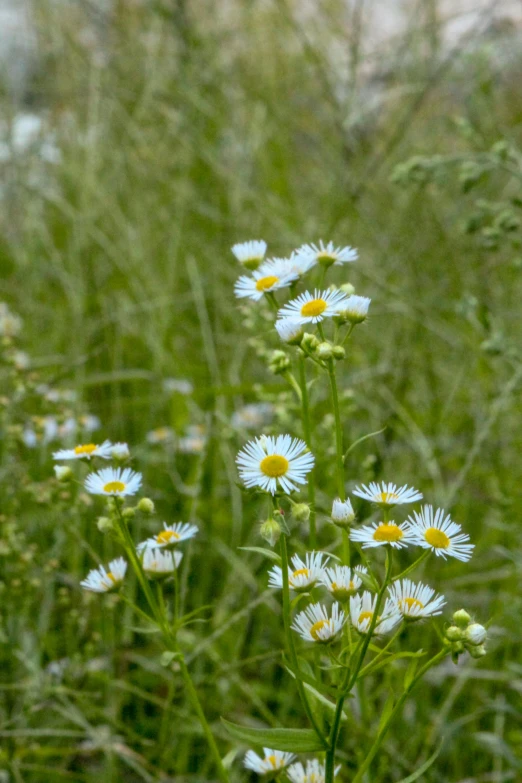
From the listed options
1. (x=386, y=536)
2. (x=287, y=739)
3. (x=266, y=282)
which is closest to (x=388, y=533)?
(x=386, y=536)

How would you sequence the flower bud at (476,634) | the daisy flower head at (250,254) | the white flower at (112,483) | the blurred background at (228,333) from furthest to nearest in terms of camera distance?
→ the blurred background at (228,333) < the daisy flower head at (250,254) < the white flower at (112,483) < the flower bud at (476,634)

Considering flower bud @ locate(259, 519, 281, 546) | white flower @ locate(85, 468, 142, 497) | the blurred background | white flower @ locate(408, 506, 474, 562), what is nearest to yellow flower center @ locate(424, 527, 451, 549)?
white flower @ locate(408, 506, 474, 562)

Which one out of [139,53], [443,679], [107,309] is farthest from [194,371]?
[139,53]

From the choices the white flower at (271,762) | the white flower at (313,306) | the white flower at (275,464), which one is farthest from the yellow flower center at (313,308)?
the white flower at (271,762)

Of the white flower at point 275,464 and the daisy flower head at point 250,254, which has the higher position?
the daisy flower head at point 250,254

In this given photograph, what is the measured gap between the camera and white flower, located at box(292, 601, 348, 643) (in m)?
0.55

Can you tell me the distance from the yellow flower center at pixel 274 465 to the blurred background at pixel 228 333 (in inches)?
13.3

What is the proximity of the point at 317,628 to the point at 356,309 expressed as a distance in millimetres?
214

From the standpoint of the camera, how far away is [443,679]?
49.2 inches

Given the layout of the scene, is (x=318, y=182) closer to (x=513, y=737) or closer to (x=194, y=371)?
(x=194, y=371)

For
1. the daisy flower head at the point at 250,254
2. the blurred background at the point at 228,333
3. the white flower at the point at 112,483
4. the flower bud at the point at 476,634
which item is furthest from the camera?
the blurred background at the point at 228,333

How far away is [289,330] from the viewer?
610 mm

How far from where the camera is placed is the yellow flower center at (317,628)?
0.55 meters

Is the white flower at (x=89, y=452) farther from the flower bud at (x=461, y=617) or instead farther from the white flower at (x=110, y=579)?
the flower bud at (x=461, y=617)
